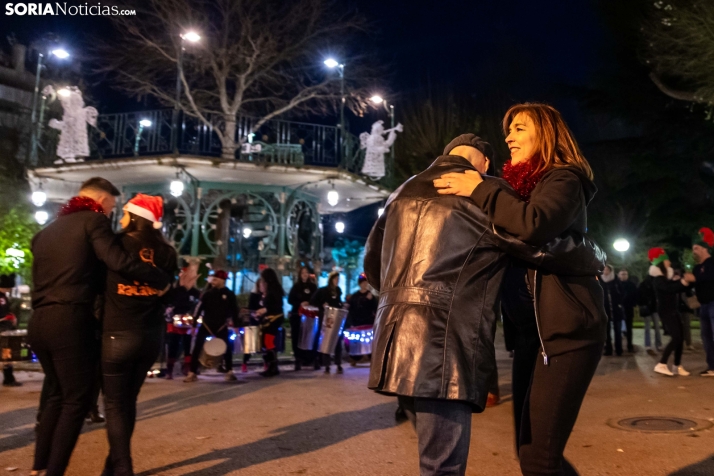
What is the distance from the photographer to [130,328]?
4.12 m

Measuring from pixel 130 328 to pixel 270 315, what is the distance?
7308 mm

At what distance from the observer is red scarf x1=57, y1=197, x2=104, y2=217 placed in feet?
13.9

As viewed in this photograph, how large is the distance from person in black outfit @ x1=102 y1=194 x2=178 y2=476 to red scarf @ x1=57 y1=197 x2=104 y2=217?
0.69 feet

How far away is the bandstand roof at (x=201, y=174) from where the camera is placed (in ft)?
49.9

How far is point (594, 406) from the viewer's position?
7.18 meters

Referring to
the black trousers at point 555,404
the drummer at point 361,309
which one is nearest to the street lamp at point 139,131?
the drummer at point 361,309

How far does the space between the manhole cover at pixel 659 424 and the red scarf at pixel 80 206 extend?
16.1 feet

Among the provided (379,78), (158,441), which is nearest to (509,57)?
(379,78)

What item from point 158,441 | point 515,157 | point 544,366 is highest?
point 515,157

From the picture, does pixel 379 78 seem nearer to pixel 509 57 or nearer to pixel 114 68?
pixel 114 68

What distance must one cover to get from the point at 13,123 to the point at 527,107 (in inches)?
1323
